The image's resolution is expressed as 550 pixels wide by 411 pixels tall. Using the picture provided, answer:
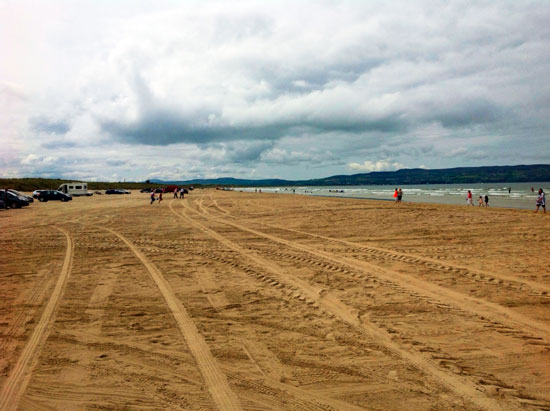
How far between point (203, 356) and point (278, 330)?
129 centimetres

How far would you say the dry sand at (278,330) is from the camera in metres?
3.96

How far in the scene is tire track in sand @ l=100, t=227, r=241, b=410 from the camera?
12.6 feet

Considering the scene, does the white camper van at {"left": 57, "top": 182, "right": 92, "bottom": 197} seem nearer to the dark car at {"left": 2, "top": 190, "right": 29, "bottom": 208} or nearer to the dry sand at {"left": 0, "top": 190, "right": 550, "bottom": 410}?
the dark car at {"left": 2, "top": 190, "right": 29, "bottom": 208}

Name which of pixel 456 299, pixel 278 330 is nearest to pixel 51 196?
pixel 278 330

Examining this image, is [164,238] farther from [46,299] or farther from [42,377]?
[42,377]

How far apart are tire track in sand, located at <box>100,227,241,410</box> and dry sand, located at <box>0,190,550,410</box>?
0.02 m

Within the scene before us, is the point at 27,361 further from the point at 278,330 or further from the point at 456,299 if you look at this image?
the point at 456,299

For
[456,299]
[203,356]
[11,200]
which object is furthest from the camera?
[11,200]

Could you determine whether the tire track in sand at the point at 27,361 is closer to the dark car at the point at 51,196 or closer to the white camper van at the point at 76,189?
the dark car at the point at 51,196

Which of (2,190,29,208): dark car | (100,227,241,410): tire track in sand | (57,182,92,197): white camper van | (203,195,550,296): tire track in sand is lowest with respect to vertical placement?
(100,227,241,410): tire track in sand

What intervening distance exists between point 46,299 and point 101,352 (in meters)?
3.14

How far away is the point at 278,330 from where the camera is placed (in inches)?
221

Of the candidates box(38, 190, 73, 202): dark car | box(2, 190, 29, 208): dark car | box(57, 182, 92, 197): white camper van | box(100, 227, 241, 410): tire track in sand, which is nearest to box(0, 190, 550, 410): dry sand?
box(100, 227, 241, 410): tire track in sand

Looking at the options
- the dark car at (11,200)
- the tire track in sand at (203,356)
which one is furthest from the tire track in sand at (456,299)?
the dark car at (11,200)
